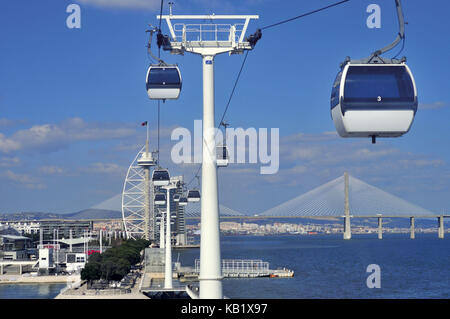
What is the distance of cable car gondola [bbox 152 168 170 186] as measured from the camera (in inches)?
1054

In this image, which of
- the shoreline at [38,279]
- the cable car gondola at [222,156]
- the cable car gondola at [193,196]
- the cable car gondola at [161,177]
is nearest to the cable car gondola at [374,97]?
the cable car gondola at [222,156]

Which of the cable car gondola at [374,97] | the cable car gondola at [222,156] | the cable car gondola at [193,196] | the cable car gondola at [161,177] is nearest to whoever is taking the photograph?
the cable car gondola at [374,97]

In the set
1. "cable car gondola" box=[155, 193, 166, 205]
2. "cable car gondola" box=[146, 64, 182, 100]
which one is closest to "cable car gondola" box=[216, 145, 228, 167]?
"cable car gondola" box=[146, 64, 182, 100]

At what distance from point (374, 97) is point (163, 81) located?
5181 mm

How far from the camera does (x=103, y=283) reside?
61.5 m

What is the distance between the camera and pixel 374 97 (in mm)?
8203

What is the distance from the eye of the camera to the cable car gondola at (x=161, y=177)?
26.8 metres

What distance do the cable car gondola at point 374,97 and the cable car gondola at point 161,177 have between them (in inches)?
740

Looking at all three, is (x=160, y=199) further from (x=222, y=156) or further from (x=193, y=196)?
(x=222, y=156)

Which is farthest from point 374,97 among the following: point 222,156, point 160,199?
point 160,199

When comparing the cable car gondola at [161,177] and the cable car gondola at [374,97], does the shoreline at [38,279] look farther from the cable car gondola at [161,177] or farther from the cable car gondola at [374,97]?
the cable car gondola at [374,97]

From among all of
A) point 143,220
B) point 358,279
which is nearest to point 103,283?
point 358,279

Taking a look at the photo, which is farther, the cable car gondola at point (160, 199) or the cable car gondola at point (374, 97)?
the cable car gondola at point (160, 199)
